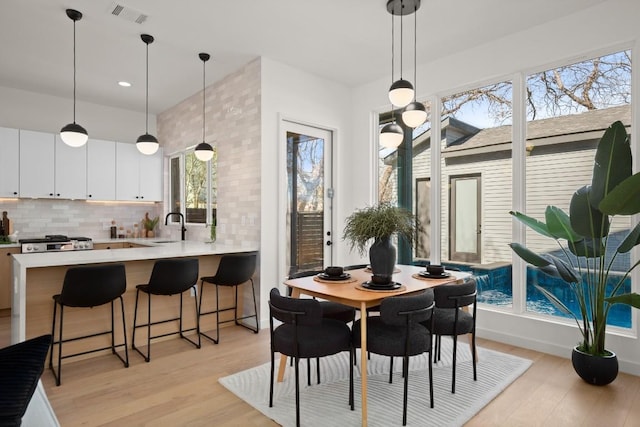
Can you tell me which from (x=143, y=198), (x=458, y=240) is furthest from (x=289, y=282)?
(x=143, y=198)

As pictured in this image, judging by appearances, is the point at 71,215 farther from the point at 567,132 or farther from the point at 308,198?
the point at 567,132

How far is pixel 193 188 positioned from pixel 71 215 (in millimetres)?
1954

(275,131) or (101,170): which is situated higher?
(275,131)

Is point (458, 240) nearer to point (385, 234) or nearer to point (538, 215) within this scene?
point (538, 215)

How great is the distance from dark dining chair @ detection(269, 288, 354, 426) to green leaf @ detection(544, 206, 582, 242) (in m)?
1.85

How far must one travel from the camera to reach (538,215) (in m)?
3.73

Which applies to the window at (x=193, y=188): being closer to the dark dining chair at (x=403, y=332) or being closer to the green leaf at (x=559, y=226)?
the dark dining chair at (x=403, y=332)

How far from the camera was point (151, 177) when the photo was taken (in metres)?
6.41

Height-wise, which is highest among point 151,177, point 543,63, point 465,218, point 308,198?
point 543,63

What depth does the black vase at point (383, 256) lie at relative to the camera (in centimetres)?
283

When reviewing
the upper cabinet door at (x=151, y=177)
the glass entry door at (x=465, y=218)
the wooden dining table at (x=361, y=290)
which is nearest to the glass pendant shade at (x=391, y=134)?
the wooden dining table at (x=361, y=290)

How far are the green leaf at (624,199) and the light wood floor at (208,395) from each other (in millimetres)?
1334

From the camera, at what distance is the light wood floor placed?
2.42m

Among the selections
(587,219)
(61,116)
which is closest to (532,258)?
(587,219)
